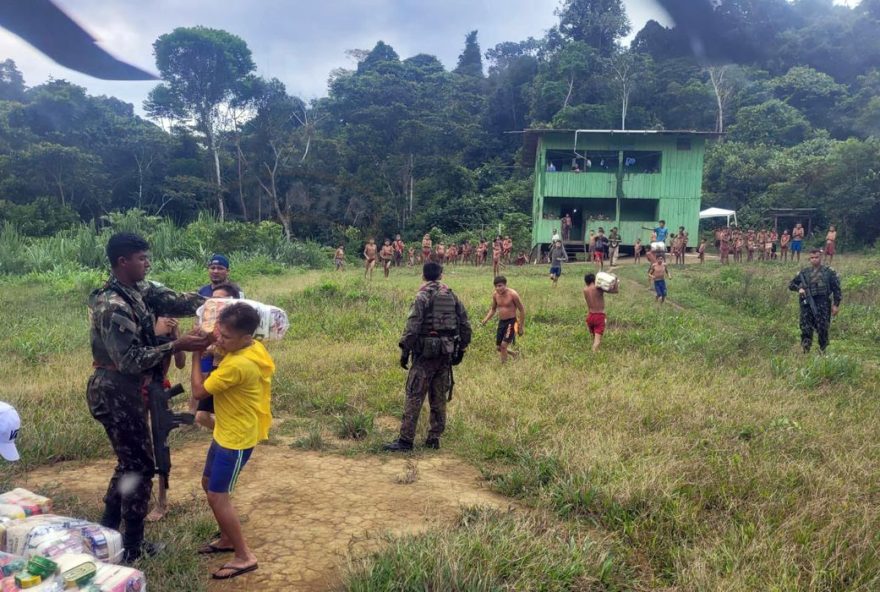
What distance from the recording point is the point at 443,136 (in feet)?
127

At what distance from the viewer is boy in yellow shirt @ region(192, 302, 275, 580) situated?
3.06 m

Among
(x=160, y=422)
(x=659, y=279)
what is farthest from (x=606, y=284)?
(x=160, y=422)

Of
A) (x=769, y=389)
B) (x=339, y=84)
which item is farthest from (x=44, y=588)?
(x=339, y=84)

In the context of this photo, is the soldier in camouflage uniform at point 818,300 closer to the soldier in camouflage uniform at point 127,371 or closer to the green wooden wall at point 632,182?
the soldier in camouflage uniform at point 127,371

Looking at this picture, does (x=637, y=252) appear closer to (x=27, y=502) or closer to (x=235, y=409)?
(x=235, y=409)

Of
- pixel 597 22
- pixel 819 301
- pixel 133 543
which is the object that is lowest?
pixel 133 543

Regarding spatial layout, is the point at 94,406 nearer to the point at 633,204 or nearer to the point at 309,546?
the point at 309,546

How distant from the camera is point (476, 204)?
36500 mm

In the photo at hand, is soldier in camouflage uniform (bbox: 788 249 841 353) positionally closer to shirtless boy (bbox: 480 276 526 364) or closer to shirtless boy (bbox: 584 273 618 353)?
shirtless boy (bbox: 584 273 618 353)

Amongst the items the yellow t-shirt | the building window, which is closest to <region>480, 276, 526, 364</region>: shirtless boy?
the yellow t-shirt

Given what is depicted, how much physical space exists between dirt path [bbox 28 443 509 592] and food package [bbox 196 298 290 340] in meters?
1.22

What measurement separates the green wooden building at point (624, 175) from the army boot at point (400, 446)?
23.8 meters

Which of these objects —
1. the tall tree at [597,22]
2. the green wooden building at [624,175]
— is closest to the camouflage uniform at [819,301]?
the green wooden building at [624,175]

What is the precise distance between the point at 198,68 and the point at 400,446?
739 inches
